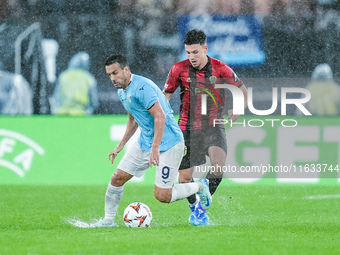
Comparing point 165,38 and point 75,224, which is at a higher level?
point 165,38

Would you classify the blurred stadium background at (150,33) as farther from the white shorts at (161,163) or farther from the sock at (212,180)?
the white shorts at (161,163)

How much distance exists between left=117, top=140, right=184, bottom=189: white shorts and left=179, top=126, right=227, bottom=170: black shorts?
1.99 feet

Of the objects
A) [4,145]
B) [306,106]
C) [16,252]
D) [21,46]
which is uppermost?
[21,46]

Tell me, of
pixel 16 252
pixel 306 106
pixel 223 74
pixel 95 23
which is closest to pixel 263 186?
pixel 306 106

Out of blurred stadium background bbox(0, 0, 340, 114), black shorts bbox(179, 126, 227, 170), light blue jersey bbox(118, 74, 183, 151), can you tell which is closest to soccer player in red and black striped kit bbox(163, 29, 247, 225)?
black shorts bbox(179, 126, 227, 170)

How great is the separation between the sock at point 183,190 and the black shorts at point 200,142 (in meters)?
0.51

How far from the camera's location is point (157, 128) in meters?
6.90

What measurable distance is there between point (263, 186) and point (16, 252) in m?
6.01

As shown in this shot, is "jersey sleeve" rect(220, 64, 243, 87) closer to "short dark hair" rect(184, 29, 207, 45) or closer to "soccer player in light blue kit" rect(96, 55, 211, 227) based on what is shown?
"short dark hair" rect(184, 29, 207, 45)

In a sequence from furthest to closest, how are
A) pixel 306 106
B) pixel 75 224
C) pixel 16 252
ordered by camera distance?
pixel 306 106 < pixel 75 224 < pixel 16 252

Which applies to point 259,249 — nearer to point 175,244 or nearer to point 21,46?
point 175,244

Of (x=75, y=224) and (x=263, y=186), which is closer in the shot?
(x=75, y=224)

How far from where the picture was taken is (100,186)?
11.4m

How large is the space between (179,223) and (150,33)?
6.70 meters
